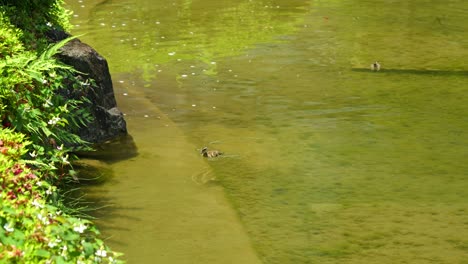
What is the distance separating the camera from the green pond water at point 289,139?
23.2 ft

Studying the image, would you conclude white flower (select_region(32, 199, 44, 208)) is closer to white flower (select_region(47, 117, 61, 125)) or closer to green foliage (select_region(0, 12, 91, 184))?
green foliage (select_region(0, 12, 91, 184))

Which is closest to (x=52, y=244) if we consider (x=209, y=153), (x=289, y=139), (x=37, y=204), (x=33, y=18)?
(x=37, y=204)

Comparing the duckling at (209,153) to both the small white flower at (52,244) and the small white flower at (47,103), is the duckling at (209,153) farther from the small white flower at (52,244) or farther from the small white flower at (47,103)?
the small white flower at (52,244)

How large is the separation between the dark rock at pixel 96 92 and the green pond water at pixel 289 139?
409 mm

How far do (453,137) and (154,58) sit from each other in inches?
212

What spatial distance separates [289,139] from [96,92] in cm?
206

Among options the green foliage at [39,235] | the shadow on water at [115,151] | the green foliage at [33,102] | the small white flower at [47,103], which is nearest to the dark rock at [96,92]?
the shadow on water at [115,151]

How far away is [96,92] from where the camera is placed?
9.27 meters

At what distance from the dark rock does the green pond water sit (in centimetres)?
41

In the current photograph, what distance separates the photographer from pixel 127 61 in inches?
524

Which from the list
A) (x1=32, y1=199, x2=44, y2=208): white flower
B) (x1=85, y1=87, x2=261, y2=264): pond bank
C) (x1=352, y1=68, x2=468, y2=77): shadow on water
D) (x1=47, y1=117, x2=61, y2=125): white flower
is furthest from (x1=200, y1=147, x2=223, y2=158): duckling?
(x1=32, y1=199, x2=44, y2=208): white flower

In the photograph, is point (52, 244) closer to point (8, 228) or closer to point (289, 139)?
point (8, 228)

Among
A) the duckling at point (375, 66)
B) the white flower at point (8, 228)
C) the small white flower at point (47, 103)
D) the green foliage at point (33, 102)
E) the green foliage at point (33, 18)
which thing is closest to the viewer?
the white flower at point (8, 228)

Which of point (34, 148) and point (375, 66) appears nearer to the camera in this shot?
point (34, 148)
